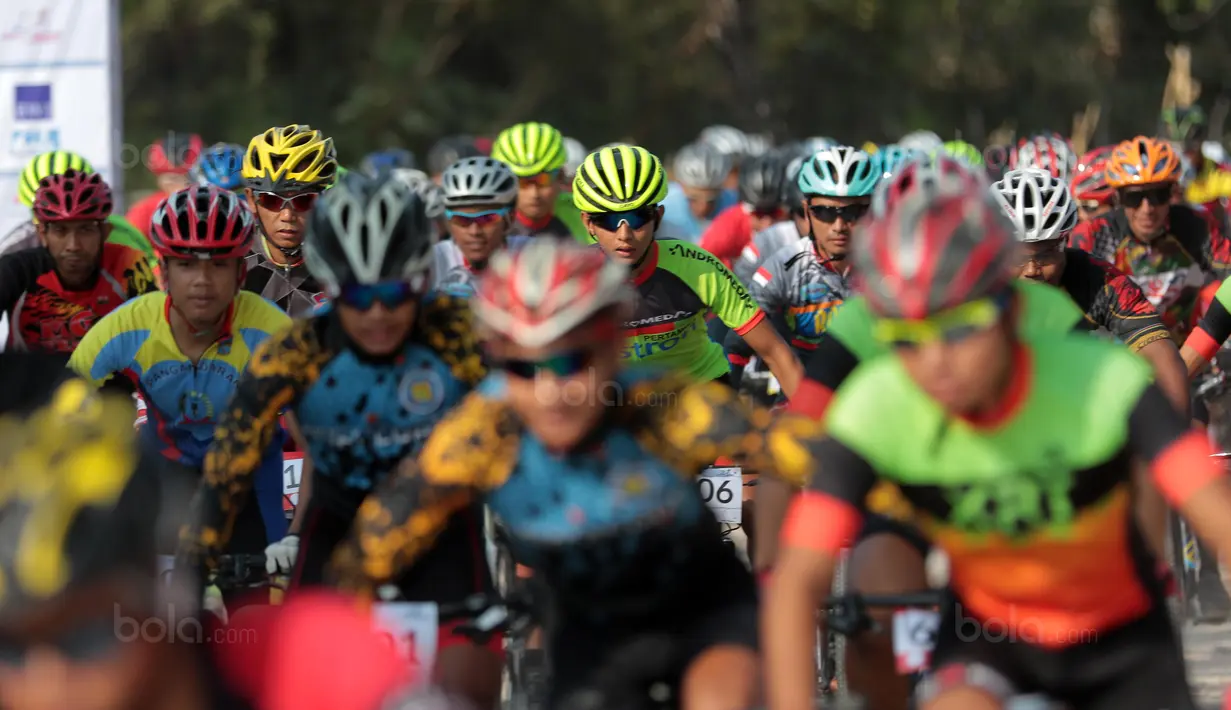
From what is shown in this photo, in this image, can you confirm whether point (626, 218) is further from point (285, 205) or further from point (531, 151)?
point (531, 151)

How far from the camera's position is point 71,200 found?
1080cm

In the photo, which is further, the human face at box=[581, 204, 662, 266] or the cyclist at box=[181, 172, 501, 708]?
the human face at box=[581, 204, 662, 266]

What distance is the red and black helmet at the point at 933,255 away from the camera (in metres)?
4.21

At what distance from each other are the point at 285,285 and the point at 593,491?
17.3 feet

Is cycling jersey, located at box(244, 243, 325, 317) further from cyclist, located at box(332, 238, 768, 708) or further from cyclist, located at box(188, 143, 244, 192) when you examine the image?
cyclist, located at box(332, 238, 768, 708)

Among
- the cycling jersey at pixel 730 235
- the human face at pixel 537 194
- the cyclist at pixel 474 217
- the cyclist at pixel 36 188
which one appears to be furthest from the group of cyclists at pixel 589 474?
the cycling jersey at pixel 730 235

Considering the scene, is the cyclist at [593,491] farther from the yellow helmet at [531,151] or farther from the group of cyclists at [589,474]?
the yellow helmet at [531,151]

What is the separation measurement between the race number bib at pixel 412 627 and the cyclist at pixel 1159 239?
8.43 metres

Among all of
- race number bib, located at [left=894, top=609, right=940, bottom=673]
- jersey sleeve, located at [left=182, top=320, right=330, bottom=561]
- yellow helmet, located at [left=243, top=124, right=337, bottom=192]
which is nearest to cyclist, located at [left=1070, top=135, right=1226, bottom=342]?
yellow helmet, located at [left=243, top=124, right=337, bottom=192]

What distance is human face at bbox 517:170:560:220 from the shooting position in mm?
14148

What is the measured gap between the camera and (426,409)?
6.44 m

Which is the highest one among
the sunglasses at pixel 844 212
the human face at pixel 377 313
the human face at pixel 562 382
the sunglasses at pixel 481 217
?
the sunglasses at pixel 481 217

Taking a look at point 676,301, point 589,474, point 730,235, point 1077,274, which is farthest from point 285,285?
point 730,235

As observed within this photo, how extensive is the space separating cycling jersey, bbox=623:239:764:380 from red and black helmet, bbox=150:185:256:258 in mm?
2244
